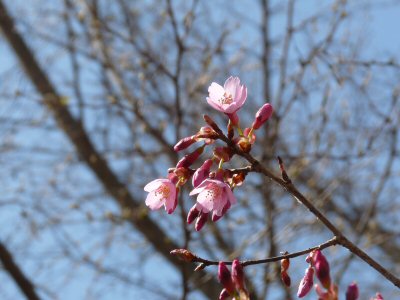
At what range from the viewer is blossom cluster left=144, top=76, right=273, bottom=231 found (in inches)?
61.6

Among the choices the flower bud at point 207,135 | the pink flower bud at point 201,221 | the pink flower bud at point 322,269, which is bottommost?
the pink flower bud at point 322,269

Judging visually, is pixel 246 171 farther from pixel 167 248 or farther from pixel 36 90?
pixel 36 90

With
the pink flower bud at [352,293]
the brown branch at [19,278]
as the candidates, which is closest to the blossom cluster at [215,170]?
the pink flower bud at [352,293]

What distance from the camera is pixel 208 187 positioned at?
1.60 m

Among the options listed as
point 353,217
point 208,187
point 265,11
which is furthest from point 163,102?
point 208,187

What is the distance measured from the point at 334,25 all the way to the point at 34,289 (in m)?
2.56

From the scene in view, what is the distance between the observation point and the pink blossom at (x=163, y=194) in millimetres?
1746

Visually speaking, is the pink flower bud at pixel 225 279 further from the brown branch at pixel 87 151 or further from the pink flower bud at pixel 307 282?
the brown branch at pixel 87 151

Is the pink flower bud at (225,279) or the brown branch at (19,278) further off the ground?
the brown branch at (19,278)

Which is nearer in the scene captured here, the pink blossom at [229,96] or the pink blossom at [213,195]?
the pink blossom at [213,195]

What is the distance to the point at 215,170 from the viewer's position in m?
1.66

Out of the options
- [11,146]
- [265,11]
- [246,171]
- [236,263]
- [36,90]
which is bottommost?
[236,263]

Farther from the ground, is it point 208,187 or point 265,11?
point 265,11

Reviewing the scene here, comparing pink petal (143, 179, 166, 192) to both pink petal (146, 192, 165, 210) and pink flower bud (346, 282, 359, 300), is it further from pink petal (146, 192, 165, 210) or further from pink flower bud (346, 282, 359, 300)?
pink flower bud (346, 282, 359, 300)
